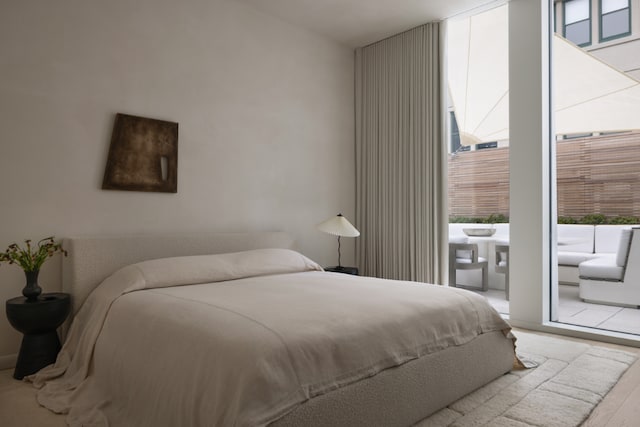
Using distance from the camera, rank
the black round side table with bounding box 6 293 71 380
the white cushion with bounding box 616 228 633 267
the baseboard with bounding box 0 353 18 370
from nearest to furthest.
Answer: the black round side table with bounding box 6 293 71 380, the baseboard with bounding box 0 353 18 370, the white cushion with bounding box 616 228 633 267

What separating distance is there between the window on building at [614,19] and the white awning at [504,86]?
0.65 feet

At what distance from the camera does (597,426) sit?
1.88m

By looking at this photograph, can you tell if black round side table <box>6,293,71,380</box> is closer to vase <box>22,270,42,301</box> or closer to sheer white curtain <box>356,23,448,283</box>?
vase <box>22,270,42,301</box>

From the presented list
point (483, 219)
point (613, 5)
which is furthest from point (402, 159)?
point (613, 5)

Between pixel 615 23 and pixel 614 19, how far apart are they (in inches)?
1.3

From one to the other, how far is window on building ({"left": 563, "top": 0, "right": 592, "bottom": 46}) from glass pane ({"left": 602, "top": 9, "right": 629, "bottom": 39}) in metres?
0.12

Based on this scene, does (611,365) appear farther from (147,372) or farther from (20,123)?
(20,123)

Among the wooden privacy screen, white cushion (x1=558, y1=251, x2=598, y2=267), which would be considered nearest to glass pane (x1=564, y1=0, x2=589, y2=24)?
the wooden privacy screen

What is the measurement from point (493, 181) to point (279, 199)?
2165mm

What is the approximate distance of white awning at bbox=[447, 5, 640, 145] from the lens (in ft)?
11.1

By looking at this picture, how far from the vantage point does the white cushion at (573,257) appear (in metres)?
3.66

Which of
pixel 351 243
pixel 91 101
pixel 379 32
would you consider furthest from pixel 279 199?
pixel 379 32

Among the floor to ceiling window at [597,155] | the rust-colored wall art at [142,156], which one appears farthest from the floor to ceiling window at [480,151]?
the rust-colored wall art at [142,156]

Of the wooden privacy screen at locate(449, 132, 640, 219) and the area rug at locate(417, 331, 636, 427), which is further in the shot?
the wooden privacy screen at locate(449, 132, 640, 219)
